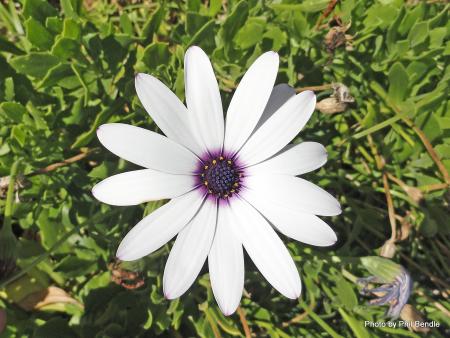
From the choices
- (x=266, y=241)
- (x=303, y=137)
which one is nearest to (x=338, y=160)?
(x=303, y=137)

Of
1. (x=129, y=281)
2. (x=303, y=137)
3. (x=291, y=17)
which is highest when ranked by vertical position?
(x=291, y=17)

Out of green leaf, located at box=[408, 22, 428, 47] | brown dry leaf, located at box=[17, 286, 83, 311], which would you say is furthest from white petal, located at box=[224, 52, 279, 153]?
brown dry leaf, located at box=[17, 286, 83, 311]

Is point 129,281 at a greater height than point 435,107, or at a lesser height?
lesser

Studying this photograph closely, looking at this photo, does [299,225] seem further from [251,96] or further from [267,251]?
[251,96]

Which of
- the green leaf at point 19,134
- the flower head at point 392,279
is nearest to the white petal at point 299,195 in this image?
the flower head at point 392,279

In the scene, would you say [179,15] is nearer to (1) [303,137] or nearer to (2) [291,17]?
(2) [291,17]

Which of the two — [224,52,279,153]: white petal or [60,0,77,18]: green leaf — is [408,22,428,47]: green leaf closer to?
[224,52,279,153]: white petal

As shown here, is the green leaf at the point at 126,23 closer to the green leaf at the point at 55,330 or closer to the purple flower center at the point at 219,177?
the purple flower center at the point at 219,177
